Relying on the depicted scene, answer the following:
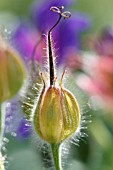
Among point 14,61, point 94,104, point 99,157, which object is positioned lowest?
point 99,157

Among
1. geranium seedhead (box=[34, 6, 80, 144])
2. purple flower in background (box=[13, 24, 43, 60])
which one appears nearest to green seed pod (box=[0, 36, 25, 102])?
geranium seedhead (box=[34, 6, 80, 144])

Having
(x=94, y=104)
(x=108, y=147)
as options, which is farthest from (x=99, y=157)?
(x=94, y=104)

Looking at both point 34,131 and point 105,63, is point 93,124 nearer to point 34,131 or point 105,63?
point 105,63

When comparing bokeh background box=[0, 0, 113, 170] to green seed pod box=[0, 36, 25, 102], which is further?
bokeh background box=[0, 0, 113, 170]

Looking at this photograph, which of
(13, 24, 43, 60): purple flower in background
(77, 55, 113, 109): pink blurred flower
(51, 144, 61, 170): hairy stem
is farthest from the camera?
(13, 24, 43, 60): purple flower in background

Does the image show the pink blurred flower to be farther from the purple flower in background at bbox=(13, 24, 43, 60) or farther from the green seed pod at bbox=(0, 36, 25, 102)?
the green seed pod at bbox=(0, 36, 25, 102)

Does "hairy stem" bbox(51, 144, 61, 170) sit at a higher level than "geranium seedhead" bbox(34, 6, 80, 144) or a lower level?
lower

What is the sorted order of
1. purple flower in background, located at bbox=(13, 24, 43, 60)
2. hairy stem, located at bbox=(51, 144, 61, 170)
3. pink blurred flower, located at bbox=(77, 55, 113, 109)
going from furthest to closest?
1. purple flower in background, located at bbox=(13, 24, 43, 60)
2. pink blurred flower, located at bbox=(77, 55, 113, 109)
3. hairy stem, located at bbox=(51, 144, 61, 170)
